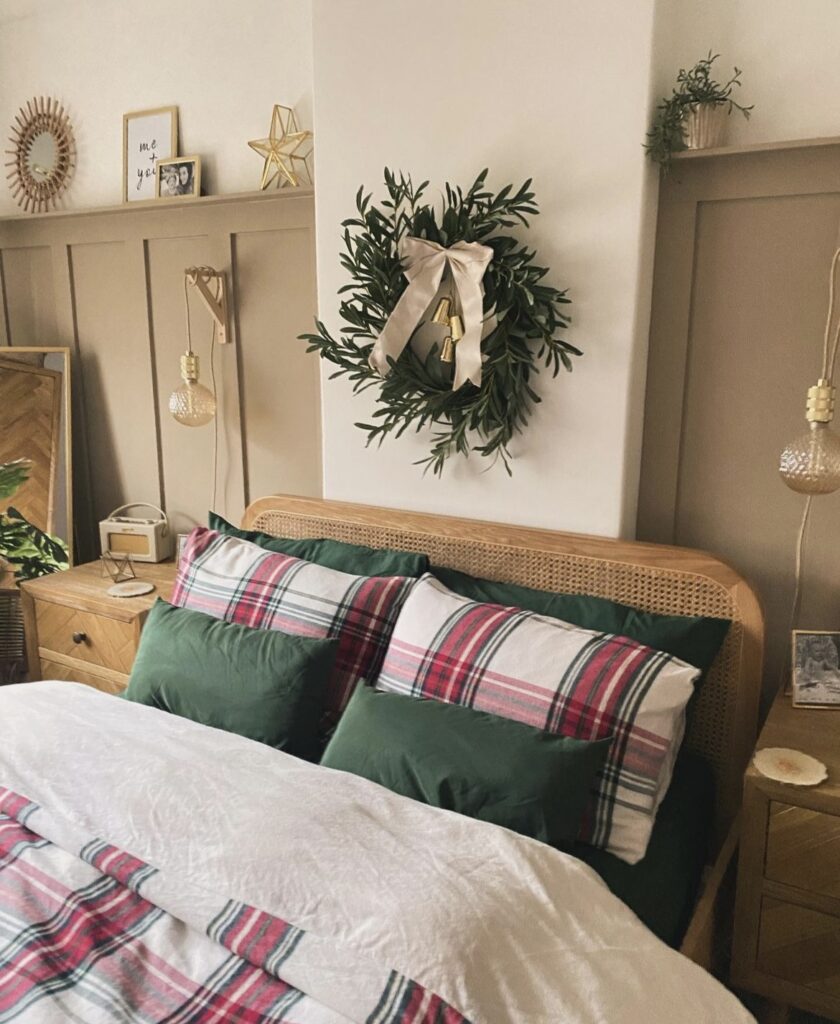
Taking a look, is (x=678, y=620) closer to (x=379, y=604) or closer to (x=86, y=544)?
(x=379, y=604)

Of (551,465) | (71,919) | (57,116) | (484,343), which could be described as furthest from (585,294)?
(57,116)

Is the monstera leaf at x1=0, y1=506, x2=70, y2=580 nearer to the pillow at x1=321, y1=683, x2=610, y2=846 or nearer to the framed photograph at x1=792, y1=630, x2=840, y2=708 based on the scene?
the pillow at x1=321, y1=683, x2=610, y2=846

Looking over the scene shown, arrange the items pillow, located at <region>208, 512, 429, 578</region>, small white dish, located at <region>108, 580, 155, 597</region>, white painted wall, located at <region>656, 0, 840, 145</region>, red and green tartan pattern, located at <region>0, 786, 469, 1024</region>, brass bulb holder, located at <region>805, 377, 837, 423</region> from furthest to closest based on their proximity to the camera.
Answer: small white dish, located at <region>108, 580, 155, 597</region> → pillow, located at <region>208, 512, 429, 578</region> → white painted wall, located at <region>656, 0, 840, 145</region> → brass bulb holder, located at <region>805, 377, 837, 423</region> → red and green tartan pattern, located at <region>0, 786, 469, 1024</region>

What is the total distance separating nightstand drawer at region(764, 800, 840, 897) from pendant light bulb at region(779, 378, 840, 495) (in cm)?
61

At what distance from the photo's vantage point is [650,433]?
6.54 feet

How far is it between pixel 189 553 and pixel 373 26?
1379mm

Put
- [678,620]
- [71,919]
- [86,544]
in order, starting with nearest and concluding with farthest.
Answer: [71,919] < [678,620] < [86,544]

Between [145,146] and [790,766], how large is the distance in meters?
2.52

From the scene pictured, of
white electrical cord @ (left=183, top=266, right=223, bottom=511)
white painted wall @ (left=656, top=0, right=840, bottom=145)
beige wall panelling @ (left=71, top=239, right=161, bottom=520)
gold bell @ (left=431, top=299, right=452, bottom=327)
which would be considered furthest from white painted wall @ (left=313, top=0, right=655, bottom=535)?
beige wall panelling @ (left=71, top=239, right=161, bottom=520)

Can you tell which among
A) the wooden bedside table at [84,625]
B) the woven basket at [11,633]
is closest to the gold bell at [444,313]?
the wooden bedside table at [84,625]

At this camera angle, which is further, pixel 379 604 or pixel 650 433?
pixel 650 433

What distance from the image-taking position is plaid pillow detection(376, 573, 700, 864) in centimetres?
149

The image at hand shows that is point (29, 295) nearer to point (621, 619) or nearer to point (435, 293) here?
point (435, 293)

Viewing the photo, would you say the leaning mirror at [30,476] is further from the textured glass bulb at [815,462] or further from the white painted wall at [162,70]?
the textured glass bulb at [815,462]
